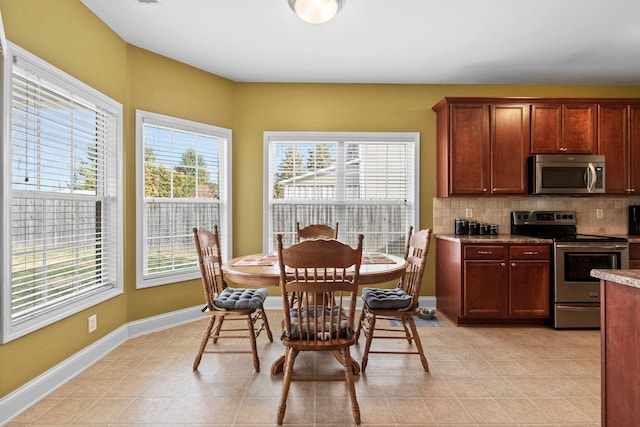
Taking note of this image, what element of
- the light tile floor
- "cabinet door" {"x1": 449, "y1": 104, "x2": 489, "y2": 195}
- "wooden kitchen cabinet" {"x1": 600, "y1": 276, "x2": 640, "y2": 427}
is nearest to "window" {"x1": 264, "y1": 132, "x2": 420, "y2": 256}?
"cabinet door" {"x1": 449, "y1": 104, "x2": 489, "y2": 195}

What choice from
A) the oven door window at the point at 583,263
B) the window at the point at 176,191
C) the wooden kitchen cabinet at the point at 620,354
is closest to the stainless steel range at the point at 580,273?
the oven door window at the point at 583,263

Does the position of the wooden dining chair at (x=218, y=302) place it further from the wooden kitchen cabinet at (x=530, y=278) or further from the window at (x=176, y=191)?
the wooden kitchen cabinet at (x=530, y=278)

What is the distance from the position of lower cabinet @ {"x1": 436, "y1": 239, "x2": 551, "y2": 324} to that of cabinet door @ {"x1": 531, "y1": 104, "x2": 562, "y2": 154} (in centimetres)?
111

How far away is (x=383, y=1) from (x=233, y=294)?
2.50m

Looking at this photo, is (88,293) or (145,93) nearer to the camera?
(88,293)

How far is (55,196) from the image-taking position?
240cm

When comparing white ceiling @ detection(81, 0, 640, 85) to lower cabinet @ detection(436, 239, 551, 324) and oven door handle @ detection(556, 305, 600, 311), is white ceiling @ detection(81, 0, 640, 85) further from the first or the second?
oven door handle @ detection(556, 305, 600, 311)

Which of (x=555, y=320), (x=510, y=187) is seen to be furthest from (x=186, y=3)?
(x=555, y=320)

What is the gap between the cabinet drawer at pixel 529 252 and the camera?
3.49 meters

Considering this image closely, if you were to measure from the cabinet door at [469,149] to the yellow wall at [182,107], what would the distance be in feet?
1.33

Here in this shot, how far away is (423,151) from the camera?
420 cm

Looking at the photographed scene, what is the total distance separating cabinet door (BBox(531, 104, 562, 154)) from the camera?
3.79 m

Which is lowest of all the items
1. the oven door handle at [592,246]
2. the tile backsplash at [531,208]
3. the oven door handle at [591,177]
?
the oven door handle at [592,246]

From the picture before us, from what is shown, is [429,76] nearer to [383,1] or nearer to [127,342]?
[383,1]
